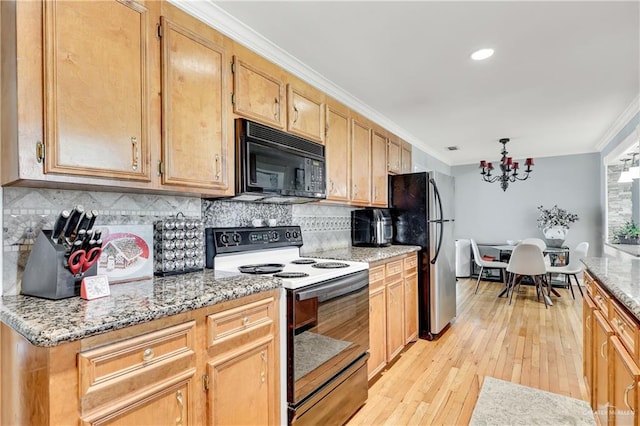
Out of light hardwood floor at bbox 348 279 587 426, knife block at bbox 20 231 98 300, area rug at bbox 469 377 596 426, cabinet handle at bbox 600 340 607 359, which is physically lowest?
light hardwood floor at bbox 348 279 587 426

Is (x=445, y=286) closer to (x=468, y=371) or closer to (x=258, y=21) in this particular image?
(x=468, y=371)

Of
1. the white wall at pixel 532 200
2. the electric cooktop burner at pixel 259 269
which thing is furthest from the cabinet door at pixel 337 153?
the white wall at pixel 532 200

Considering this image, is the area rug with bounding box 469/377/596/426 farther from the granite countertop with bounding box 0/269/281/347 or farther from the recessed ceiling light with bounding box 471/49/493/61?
the recessed ceiling light with bounding box 471/49/493/61

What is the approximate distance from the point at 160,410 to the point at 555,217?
21.8 ft

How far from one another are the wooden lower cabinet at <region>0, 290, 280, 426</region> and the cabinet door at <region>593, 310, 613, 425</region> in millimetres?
1558

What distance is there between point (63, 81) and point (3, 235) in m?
0.64

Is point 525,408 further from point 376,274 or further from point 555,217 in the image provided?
point 555,217

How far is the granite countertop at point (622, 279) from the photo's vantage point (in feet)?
3.96

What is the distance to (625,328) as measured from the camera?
132 cm

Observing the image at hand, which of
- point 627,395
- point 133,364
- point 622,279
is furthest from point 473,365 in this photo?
point 133,364

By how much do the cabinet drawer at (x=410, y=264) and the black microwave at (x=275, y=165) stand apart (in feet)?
3.92

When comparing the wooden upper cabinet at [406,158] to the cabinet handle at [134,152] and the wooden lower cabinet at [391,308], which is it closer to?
the wooden lower cabinet at [391,308]

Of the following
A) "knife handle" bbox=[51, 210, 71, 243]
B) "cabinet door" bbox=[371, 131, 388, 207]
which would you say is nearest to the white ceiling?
"cabinet door" bbox=[371, 131, 388, 207]

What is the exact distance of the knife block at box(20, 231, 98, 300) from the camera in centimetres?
123
